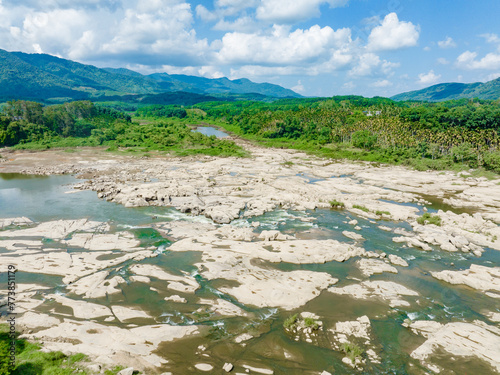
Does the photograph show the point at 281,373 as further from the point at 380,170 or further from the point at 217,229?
the point at 380,170

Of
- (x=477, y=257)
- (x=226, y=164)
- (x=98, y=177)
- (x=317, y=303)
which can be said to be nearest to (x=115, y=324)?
(x=317, y=303)

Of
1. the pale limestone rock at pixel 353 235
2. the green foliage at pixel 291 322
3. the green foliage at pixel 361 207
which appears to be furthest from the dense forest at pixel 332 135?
the green foliage at pixel 291 322

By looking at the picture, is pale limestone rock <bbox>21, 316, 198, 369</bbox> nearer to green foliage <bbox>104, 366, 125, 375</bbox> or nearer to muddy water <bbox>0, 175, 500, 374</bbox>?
green foliage <bbox>104, 366, 125, 375</bbox>

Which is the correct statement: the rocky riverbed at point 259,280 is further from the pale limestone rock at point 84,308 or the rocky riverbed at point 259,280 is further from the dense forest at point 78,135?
the dense forest at point 78,135

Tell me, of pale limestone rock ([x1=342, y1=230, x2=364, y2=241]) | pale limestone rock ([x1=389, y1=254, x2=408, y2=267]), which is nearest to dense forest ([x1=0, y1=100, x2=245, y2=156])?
pale limestone rock ([x1=342, y1=230, x2=364, y2=241])

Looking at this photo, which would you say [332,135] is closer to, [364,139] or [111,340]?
[364,139]
